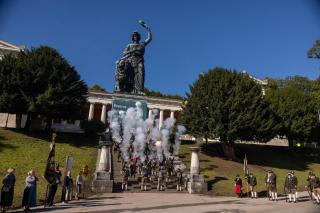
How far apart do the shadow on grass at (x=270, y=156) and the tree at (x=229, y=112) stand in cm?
293

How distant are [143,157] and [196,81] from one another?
22.3 metres

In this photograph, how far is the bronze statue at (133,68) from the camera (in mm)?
42656

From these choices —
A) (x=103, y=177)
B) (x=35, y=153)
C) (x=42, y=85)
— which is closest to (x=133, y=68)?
(x=42, y=85)

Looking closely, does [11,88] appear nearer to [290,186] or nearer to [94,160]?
[94,160]

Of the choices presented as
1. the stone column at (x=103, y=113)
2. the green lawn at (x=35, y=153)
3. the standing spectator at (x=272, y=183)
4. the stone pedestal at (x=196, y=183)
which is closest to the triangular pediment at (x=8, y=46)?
the stone column at (x=103, y=113)

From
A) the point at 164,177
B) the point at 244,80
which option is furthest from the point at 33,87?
the point at 244,80

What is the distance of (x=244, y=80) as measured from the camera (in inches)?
1877

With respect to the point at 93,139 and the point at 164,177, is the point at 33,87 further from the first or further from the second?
the point at 164,177

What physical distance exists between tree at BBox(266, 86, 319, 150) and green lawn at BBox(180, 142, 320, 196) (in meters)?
3.86

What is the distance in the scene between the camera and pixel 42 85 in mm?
44875

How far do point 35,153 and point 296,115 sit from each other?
39982mm

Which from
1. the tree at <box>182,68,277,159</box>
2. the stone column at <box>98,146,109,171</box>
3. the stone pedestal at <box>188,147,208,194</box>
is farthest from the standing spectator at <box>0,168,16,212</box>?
the tree at <box>182,68,277,159</box>

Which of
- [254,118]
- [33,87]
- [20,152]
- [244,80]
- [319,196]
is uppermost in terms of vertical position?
[244,80]

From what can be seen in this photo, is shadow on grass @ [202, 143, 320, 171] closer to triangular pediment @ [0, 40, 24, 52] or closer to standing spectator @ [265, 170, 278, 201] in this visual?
standing spectator @ [265, 170, 278, 201]
